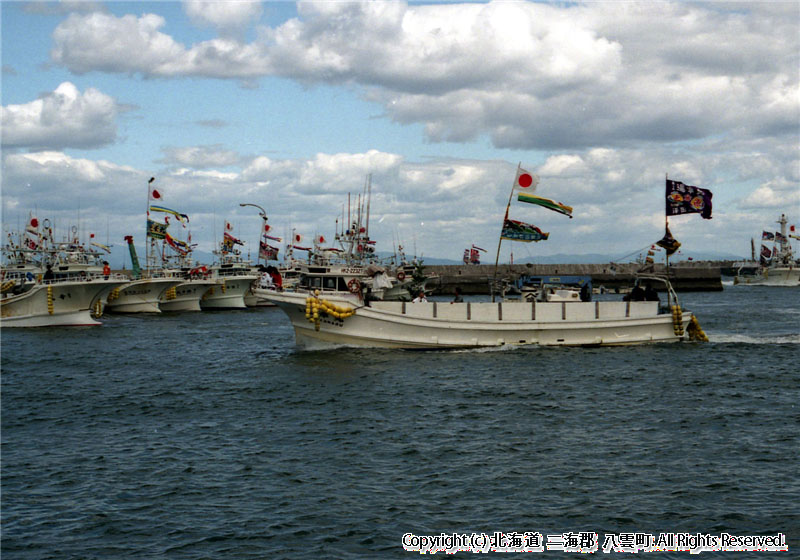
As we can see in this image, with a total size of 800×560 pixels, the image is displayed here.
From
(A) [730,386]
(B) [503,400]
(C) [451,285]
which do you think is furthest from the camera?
(C) [451,285]

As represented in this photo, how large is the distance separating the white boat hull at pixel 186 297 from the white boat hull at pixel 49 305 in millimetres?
20364

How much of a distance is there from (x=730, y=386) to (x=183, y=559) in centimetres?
2210

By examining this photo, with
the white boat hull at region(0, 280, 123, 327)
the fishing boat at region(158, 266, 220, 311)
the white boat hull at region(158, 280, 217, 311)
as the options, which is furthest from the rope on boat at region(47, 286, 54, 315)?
the white boat hull at region(158, 280, 217, 311)

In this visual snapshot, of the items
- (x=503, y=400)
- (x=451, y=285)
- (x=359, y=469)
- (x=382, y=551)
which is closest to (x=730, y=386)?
(x=503, y=400)

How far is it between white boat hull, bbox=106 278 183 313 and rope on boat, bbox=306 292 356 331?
43.4 meters

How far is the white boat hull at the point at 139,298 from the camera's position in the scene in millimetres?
75062

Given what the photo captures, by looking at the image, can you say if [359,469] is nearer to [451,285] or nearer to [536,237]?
[536,237]

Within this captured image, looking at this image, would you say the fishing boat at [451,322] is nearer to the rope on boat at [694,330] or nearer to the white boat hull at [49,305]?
the rope on boat at [694,330]

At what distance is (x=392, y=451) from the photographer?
65.7 ft

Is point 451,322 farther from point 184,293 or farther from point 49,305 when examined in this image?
point 184,293

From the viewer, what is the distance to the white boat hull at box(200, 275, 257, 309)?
266ft

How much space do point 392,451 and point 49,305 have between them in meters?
43.5

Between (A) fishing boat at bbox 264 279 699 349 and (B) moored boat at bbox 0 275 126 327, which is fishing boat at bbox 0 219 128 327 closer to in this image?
(B) moored boat at bbox 0 275 126 327

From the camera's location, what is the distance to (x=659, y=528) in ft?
48.1
